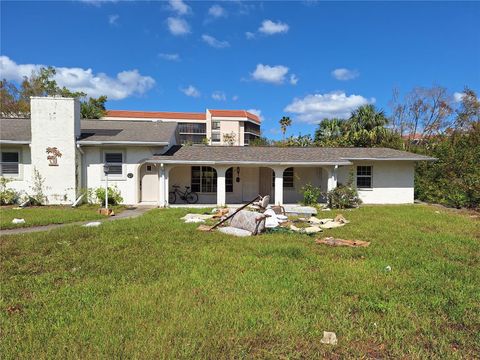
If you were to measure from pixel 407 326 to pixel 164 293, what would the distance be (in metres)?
3.22

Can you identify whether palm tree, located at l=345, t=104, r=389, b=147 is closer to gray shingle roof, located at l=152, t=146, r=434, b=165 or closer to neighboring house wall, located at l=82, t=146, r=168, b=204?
gray shingle roof, located at l=152, t=146, r=434, b=165

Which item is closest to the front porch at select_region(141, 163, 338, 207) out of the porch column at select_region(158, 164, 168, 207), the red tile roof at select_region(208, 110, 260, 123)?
the porch column at select_region(158, 164, 168, 207)

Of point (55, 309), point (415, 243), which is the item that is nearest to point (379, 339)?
point (55, 309)

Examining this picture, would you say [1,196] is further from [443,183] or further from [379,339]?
[443,183]

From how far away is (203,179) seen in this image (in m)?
18.3

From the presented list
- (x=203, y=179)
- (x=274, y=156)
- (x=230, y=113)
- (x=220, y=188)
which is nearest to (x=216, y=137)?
(x=230, y=113)

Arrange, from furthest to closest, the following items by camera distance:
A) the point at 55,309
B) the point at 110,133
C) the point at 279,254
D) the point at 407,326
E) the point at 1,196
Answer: the point at 110,133 < the point at 1,196 < the point at 279,254 < the point at 55,309 < the point at 407,326

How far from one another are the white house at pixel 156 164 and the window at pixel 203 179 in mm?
57

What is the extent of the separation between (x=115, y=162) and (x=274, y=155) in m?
8.35

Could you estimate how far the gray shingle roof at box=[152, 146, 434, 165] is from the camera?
16.1 m

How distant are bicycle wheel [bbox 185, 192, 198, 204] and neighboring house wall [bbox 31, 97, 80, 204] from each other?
220 inches

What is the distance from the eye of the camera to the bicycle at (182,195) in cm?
1795

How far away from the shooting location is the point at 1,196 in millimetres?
15727

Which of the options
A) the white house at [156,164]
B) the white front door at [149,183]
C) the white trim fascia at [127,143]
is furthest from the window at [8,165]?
the white front door at [149,183]
